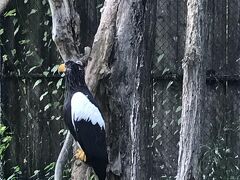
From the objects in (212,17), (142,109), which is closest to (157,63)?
(212,17)

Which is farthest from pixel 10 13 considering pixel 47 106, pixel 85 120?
pixel 85 120

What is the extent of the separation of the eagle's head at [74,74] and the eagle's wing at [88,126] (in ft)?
0.22

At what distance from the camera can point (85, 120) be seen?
485cm

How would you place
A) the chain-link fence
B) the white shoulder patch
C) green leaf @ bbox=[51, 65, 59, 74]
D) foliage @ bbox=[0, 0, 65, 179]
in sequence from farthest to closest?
1. foliage @ bbox=[0, 0, 65, 179]
2. green leaf @ bbox=[51, 65, 59, 74]
3. the chain-link fence
4. the white shoulder patch

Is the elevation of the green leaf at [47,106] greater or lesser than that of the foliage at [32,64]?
lesser

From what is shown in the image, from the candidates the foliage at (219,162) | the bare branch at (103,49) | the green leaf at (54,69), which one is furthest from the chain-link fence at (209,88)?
the bare branch at (103,49)

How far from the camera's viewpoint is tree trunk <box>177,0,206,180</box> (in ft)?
18.4

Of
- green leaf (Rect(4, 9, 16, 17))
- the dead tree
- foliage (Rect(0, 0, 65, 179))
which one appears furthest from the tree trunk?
foliage (Rect(0, 0, 65, 179))

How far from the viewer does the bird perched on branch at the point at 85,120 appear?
4.80m

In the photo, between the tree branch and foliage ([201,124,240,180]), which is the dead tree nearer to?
the tree branch

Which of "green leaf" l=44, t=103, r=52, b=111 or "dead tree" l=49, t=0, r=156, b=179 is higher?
"dead tree" l=49, t=0, r=156, b=179

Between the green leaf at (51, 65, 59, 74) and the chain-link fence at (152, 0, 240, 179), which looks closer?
the chain-link fence at (152, 0, 240, 179)

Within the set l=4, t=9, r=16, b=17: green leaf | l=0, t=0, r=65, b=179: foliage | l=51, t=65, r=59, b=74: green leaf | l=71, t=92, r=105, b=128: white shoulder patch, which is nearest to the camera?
l=71, t=92, r=105, b=128: white shoulder patch

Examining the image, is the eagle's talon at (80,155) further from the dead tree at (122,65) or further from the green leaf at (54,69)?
the green leaf at (54,69)
